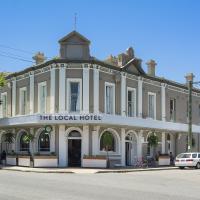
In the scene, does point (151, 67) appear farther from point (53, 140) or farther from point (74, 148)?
point (53, 140)

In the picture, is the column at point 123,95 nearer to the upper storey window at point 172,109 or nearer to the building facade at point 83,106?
the building facade at point 83,106

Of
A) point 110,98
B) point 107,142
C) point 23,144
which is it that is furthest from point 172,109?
point 23,144

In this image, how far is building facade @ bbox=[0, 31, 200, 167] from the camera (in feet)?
115

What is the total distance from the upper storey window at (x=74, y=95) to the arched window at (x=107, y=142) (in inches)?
118

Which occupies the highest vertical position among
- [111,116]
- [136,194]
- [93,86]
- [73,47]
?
[73,47]

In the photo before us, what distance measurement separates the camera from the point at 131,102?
3966 centimetres

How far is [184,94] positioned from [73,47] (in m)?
16.9

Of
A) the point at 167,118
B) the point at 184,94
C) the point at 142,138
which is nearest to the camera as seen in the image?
the point at 142,138

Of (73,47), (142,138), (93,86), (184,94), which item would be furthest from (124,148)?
(184,94)

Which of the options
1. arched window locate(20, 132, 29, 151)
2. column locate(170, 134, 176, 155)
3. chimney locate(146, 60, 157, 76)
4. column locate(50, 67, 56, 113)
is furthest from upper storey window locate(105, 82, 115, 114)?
column locate(170, 134, 176, 155)

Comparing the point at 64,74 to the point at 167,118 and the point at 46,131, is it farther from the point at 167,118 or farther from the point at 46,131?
the point at 167,118

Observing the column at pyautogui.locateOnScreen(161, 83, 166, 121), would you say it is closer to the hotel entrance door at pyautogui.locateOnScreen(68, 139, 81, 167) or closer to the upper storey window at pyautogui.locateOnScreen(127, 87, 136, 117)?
the upper storey window at pyautogui.locateOnScreen(127, 87, 136, 117)

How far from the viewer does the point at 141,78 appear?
133 feet

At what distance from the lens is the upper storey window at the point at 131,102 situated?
39.4 meters
